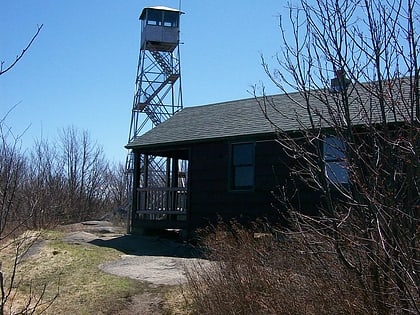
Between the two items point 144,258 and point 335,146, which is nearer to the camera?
point 335,146

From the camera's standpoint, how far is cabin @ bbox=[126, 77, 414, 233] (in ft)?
49.5

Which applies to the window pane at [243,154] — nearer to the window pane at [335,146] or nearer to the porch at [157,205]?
the porch at [157,205]

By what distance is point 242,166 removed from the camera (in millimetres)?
15977

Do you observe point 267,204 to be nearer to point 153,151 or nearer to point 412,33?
point 153,151

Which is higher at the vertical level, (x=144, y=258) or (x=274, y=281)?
(x=274, y=281)

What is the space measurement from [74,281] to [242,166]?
6.07m

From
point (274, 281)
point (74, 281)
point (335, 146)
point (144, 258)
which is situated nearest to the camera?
point (335, 146)

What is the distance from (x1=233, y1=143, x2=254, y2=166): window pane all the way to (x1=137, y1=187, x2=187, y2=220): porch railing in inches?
109

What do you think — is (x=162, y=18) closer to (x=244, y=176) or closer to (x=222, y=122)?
(x=222, y=122)

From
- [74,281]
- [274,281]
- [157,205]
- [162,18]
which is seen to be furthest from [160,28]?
[274,281]

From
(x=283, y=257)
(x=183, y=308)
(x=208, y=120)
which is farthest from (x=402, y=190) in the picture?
(x=208, y=120)

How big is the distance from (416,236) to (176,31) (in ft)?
90.9

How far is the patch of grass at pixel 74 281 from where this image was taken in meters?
9.98

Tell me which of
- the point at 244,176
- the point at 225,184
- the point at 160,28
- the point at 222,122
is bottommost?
the point at 225,184
